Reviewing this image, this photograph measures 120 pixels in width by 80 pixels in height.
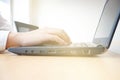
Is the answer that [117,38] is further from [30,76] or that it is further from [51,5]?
[30,76]

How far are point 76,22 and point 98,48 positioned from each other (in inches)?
43.2

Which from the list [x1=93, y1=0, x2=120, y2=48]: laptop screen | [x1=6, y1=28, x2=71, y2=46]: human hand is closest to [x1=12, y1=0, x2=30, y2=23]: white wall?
[x1=93, y1=0, x2=120, y2=48]: laptop screen

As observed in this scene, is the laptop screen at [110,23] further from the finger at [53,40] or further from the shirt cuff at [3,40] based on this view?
the shirt cuff at [3,40]

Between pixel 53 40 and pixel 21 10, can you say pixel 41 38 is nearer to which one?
pixel 53 40

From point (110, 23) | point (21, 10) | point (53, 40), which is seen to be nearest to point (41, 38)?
point (53, 40)

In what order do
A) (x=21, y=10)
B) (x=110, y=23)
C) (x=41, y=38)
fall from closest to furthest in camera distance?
(x=41, y=38) → (x=110, y=23) → (x=21, y=10)

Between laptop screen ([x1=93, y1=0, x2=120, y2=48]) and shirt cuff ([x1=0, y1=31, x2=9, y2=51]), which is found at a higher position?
laptop screen ([x1=93, y1=0, x2=120, y2=48])

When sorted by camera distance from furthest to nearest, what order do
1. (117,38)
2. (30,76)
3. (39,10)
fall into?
1. (39,10)
2. (117,38)
3. (30,76)

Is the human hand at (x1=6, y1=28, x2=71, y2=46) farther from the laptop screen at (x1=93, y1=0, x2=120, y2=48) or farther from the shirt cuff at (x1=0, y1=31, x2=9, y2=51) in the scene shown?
the laptop screen at (x1=93, y1=0, x2=120, y2=48)

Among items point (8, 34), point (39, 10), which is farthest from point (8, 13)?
point (8, 34)

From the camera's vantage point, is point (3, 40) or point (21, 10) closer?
point (3, 40)

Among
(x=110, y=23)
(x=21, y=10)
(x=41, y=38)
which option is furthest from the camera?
(x=21, y=10)

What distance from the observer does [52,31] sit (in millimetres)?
694

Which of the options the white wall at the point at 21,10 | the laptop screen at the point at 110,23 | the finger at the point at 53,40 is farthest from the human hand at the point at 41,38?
the white wall at the point at 21,10
